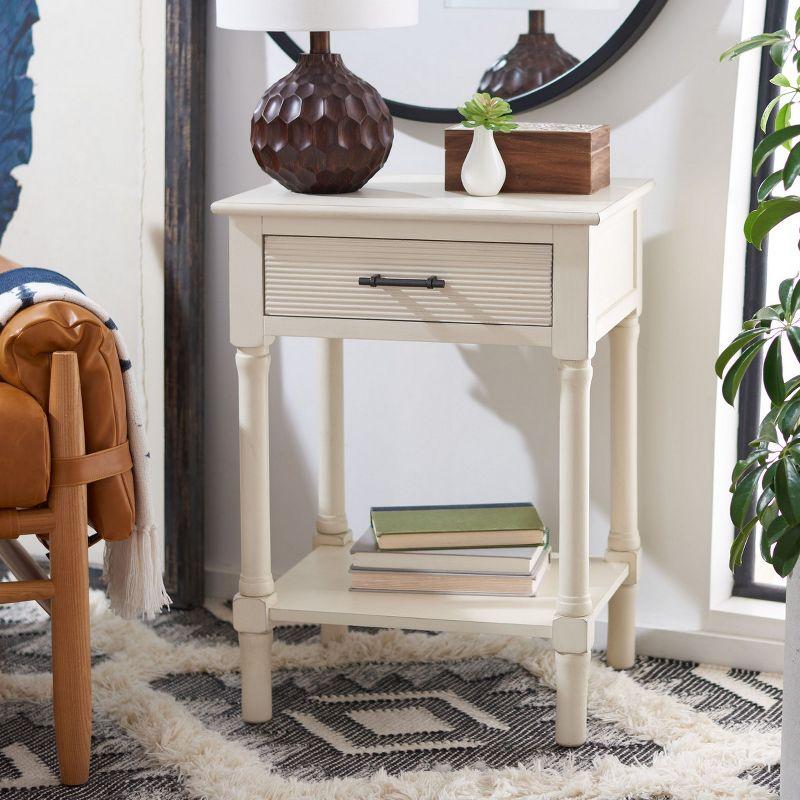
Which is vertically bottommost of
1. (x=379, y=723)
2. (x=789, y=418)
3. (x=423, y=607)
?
(x=379, y=723)

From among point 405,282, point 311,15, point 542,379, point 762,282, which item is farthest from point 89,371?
point 762,282

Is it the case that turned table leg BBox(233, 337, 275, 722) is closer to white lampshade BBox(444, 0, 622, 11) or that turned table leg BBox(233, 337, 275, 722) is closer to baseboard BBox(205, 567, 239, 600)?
baseboard BBox(205, 567, 239, 600)

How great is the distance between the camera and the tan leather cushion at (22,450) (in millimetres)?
1540

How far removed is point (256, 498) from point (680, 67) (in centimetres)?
88

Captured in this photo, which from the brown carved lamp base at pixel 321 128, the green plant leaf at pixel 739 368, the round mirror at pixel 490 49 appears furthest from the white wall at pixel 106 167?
the green plant leaf at pixel 739 368

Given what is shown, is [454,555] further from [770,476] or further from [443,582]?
[770,476]

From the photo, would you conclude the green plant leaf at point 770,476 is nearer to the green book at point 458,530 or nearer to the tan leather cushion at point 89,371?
the green book at point 458,530

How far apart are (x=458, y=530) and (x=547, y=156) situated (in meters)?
0.54

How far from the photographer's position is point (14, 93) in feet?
7.31

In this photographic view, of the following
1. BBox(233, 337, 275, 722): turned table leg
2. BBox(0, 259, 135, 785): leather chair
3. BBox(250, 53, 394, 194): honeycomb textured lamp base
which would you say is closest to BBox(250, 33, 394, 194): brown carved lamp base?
BBox(250, 53, 394, 194): honeycomb textured lamp base

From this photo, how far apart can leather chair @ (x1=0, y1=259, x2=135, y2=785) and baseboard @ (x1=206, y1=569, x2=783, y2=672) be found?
85cm

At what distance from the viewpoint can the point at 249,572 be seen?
1.80 metres

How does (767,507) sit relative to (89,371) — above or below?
below

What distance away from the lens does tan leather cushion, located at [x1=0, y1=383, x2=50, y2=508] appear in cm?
154
